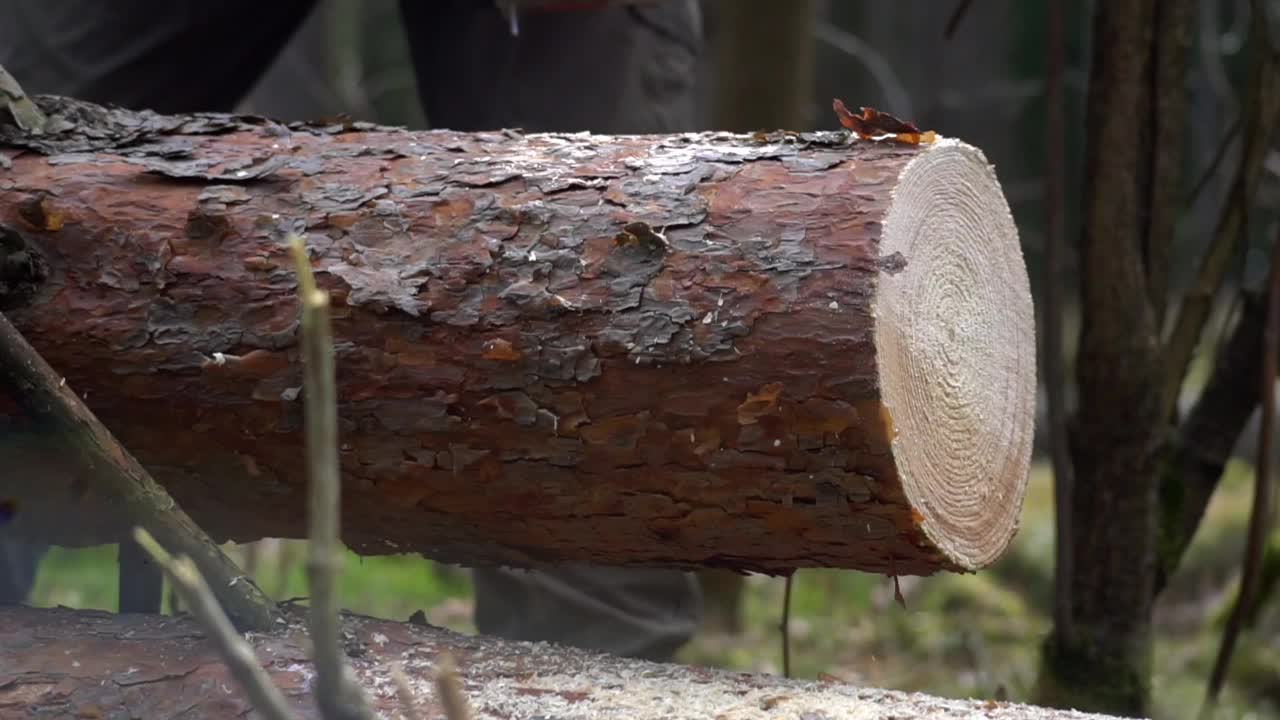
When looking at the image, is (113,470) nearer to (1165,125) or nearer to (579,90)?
(579,90)

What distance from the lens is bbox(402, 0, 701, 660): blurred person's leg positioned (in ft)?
7.52

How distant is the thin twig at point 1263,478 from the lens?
6.86ft

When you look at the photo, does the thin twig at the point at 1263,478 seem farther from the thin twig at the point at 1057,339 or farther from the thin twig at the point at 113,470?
the thin twig at the point at 113,470

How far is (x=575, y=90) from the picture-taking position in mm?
2311

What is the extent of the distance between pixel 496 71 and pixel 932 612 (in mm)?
2155

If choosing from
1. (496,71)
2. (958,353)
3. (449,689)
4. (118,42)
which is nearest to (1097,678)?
(958,353)

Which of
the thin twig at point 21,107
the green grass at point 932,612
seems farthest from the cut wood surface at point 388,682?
the green grass at point 932,612

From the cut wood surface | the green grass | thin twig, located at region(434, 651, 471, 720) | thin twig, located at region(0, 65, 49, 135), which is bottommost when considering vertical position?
the green grass

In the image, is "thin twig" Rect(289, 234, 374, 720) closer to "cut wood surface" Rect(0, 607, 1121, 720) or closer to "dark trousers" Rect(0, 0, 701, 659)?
"cut wood surface" Rect(0, 607, 1121, 720)

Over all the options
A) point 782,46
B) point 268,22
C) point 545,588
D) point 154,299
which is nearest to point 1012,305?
point 154,299

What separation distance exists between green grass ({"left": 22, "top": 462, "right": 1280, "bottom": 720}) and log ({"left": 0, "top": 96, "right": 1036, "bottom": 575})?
135 cm

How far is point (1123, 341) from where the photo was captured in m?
2.13

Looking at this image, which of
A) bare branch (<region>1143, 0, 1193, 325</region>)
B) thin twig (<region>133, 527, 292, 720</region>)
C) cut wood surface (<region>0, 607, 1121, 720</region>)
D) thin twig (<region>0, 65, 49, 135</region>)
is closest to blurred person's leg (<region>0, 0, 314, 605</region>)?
thin twig (<region>0, 65, 49, 135</region>)

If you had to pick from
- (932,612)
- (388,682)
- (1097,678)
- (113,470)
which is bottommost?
(932,612)
